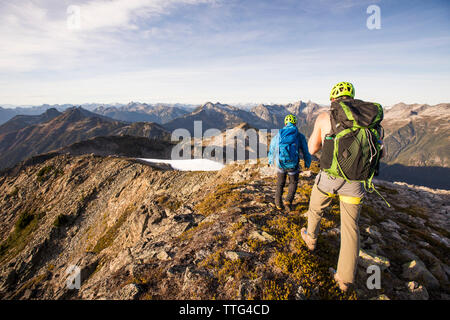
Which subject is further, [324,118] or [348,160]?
[324,118]

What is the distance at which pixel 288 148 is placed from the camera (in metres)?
8.89

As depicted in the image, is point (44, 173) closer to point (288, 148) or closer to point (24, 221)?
point (24, 221)

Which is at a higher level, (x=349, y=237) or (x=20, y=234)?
(x=349, y=237)

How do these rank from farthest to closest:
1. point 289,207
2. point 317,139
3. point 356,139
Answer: point 289,207 → point 317,139 → point 356,139

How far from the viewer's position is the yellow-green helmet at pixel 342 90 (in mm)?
5353

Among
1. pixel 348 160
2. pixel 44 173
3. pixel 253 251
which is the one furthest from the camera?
pixel 44 173

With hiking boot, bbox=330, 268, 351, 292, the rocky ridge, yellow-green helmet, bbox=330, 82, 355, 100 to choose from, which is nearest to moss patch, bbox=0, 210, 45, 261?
the rocky ridge

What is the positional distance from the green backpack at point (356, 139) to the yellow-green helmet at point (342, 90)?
0.53 metres

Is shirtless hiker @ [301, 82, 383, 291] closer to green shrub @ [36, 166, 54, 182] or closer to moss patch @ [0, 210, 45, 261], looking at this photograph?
moss patch @ [0, 210, 45, 261]

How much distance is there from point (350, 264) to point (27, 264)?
131ft

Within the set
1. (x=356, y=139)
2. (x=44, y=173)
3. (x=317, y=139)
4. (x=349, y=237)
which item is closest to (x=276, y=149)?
(x=317, y=139)

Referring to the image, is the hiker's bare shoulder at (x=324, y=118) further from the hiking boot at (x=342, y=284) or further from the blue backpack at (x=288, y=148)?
the hiking boot at (x=342, y=284)

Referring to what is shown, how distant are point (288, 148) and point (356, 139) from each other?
13.9 ft
